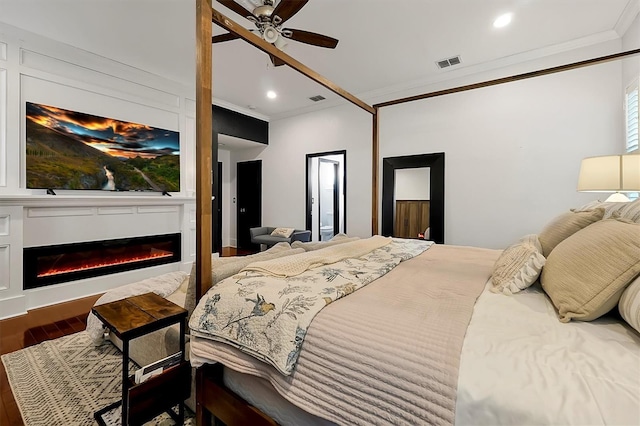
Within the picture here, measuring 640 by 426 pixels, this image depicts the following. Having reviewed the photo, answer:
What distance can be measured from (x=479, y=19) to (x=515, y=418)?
346 centimetres

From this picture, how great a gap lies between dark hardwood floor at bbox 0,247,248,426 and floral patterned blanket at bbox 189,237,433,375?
145 cm

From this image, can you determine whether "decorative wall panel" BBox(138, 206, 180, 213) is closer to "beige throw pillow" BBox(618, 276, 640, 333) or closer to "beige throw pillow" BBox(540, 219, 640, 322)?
A: "beige throw pillow" BBox(540, 219, 640, 322)

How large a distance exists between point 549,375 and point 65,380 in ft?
8.35

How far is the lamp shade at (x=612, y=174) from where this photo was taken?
200cm

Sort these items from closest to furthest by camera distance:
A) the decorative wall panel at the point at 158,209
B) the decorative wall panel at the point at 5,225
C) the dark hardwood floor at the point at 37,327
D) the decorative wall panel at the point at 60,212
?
the dark hardwood floor at the point at 37,327
the decorative wall panel at the point at 5,225
the decorative wall panel at the point at 60,212
the decorative wall panel at the point at 158,209

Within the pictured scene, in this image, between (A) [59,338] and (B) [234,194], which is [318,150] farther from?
(A) [59,338]

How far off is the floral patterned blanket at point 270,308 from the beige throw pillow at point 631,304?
87cm

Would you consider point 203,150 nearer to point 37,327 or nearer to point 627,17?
point 37,327

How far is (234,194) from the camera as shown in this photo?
277 inches

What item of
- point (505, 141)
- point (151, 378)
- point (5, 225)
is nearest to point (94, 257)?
point (5, 225)

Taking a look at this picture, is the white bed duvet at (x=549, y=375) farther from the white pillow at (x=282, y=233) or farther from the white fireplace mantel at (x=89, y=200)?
the white pillow at (x=282, y=233)

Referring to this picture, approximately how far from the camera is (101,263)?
3.67m

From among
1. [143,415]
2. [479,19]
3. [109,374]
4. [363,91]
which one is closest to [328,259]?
[143,415]

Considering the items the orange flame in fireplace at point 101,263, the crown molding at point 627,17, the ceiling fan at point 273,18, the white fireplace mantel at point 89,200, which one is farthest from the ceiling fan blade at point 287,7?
the orange flame in fireplace at point 101,263
